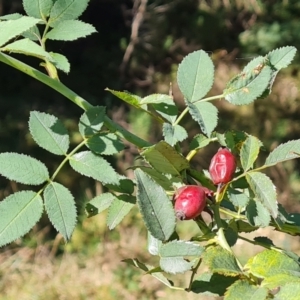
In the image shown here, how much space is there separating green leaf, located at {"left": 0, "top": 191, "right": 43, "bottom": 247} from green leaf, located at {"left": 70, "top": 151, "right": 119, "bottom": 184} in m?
0.06

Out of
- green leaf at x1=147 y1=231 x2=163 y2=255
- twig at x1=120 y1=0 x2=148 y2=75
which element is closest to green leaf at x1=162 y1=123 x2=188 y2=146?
green leaf at x1=147 y1=231 x2=163 y2=255

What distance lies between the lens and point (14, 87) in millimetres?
3592

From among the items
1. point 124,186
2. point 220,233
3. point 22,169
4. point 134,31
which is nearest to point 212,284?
point 220,233

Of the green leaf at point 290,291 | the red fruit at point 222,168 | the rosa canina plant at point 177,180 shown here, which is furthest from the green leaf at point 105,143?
the green leaf at point 290,291

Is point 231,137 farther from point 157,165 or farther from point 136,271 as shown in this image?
point 136,271

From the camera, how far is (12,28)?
1.66 ft

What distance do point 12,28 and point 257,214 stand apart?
29 cm

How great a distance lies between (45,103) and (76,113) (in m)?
0.24

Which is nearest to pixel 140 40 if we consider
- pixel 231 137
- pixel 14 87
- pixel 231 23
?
pixel 231 23

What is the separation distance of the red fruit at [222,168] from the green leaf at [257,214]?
34mm

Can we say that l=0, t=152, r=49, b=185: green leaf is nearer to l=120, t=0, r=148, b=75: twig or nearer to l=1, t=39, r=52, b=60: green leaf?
l=1, t=39, r=52, b=60: green leaf

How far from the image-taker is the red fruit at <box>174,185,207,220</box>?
1.58ft

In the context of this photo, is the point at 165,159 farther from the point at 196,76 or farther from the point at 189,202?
the point at 196,76

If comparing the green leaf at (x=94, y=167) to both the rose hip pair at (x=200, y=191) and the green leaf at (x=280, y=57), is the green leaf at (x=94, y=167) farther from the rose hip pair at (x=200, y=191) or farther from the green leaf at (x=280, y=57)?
the green leaf at (x=280, y=57)
